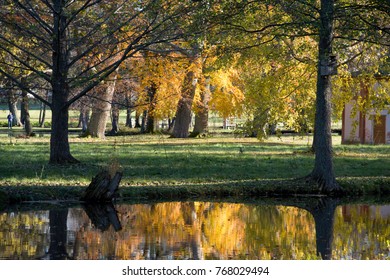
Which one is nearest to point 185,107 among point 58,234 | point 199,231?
point 199,231

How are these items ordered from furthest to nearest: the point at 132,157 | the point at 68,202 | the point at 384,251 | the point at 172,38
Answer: the point at 132,157
the point at 172,38
the point at 68,202
the point at 384,251

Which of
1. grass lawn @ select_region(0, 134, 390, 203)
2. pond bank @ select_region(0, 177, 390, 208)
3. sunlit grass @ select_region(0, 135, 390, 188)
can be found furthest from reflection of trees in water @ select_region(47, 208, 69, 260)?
sunlit grass @ select_region(0, 135, 390, 188)

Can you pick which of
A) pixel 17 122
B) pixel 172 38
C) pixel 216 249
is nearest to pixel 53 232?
pixel 216 249

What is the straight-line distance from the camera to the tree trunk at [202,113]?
5406 cm

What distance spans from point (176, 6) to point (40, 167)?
20.2ft

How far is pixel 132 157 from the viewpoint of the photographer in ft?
104

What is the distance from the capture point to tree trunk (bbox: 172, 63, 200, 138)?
2010 inches

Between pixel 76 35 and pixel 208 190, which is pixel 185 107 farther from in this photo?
pixel 208 190

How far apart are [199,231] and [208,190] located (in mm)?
5264

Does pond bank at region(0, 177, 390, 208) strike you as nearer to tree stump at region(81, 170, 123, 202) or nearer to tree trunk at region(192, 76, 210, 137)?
tree stump at region(81, 170, 123, 202)

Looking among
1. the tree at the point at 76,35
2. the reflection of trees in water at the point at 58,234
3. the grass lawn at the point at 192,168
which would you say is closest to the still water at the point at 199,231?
the reflection of trees in water at the point at 58,234

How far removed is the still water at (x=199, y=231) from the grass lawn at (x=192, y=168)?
8.00 feet

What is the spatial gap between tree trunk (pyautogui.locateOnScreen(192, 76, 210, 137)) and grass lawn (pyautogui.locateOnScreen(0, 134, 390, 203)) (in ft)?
56.9

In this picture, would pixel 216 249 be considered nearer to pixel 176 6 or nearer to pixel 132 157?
pixel 176 6
